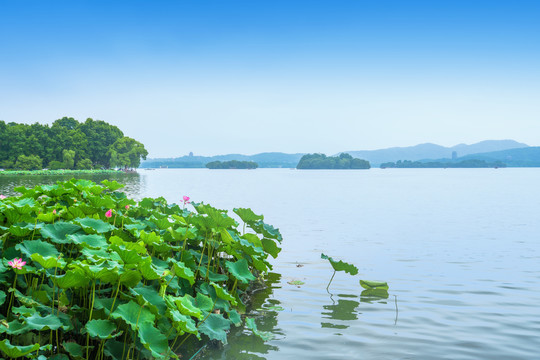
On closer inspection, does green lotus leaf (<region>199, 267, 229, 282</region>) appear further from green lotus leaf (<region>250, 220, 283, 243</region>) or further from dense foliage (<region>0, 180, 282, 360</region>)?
green lotus leaf (<region>250, 220, 283, 243</region>)

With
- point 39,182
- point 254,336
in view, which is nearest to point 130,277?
point 254,336

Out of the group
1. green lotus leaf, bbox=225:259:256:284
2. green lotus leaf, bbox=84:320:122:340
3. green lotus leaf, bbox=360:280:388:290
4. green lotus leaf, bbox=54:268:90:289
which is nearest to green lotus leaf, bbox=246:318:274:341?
green lotus leaf, bbox=225:259:256:284

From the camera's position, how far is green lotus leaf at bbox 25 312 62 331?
9.75ft

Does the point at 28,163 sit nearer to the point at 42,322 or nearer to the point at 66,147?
the point at 66,147

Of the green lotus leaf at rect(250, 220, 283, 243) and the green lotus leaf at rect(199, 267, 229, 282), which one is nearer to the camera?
the green lotus leaf at rect(199, 267, 229, 282)

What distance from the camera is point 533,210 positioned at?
21.5 metres

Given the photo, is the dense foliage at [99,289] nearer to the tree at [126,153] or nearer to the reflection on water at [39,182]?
the reflection on water at [39,182]

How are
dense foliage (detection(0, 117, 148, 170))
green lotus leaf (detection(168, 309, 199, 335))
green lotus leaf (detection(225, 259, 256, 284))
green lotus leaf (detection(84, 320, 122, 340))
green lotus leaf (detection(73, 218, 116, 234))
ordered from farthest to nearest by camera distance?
dense foliage (detection(0, 117, 148, 170)) < green lotus leaf (detection(225, 259, 256, 284)) < green lotus leaf (detection(73, 218, 116, 234)) < green lotus leaf (detection(168, 309, 199, 335)) < green lotus leaf (detection(84, 320, 122, 340))

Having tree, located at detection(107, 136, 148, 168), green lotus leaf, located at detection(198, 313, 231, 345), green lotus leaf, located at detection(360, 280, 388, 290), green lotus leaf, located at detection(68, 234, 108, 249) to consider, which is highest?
tree, located at detection(107, 136, 148, 168)

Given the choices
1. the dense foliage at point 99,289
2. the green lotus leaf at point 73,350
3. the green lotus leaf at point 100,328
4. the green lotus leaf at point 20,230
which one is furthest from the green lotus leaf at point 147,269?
the green lotus leaf at point 20,230

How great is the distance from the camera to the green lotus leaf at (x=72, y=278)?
3146 millimetres

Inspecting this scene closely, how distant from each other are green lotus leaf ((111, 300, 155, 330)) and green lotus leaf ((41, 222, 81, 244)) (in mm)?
1170

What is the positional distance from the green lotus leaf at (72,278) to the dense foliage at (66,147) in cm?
8500

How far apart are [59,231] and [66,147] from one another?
305ft
